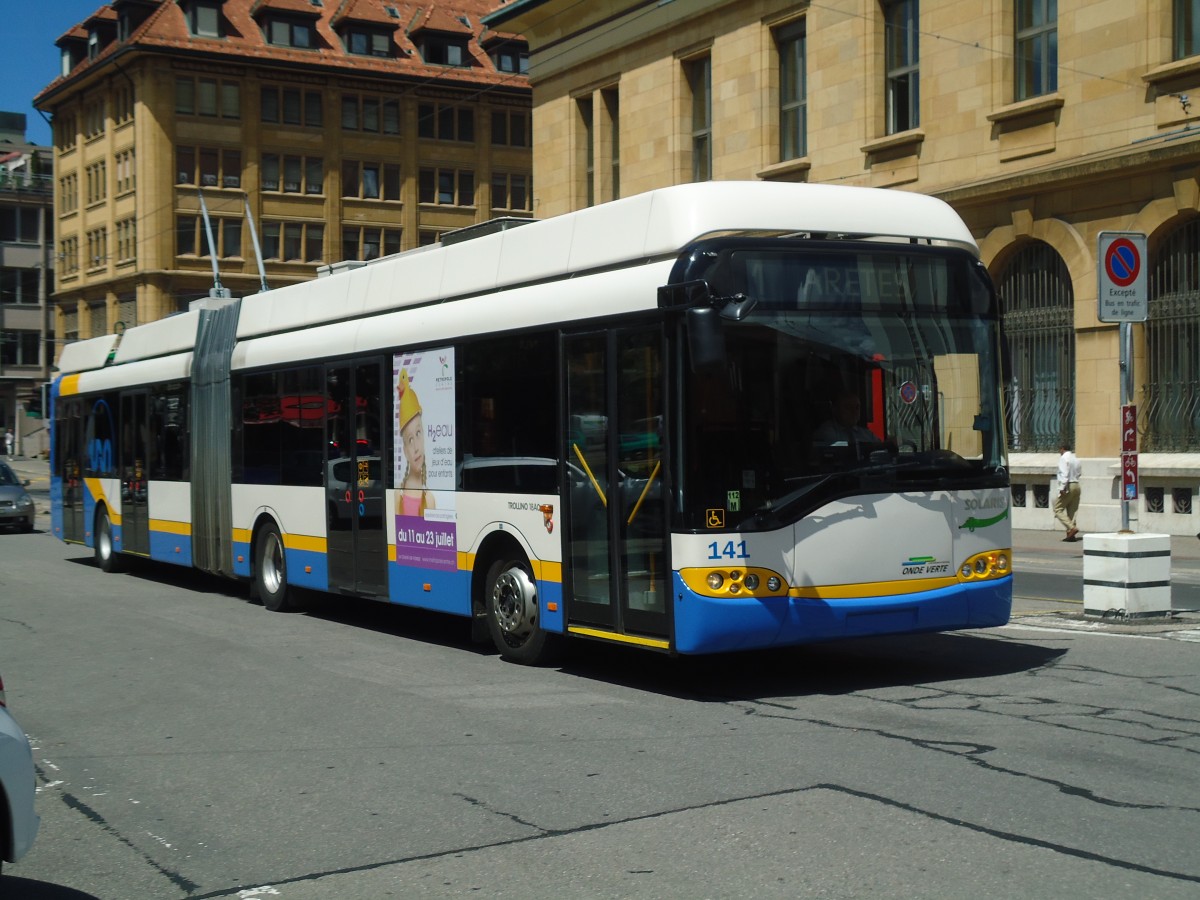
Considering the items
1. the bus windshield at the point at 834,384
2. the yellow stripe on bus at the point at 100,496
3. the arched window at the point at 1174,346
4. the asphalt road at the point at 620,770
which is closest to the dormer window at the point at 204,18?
the yellow stripe on bus at the point at 100,496

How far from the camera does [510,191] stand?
76.4 meters

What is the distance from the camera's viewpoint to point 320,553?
1445 centimetres

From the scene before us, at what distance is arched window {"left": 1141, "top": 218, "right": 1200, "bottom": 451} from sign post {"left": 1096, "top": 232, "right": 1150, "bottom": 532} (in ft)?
36.5

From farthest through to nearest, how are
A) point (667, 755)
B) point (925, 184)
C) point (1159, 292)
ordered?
1. point (925, 184)
2. point (1159, 292)
3. point (667, 755)

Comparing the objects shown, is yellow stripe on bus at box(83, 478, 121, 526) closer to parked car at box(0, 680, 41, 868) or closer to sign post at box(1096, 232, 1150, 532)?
sign post at box(1096, 232, 1150, 532)

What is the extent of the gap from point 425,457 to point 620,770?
17.7ft

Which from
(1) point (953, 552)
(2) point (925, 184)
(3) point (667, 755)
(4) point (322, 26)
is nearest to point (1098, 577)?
(1) point (953, 552)

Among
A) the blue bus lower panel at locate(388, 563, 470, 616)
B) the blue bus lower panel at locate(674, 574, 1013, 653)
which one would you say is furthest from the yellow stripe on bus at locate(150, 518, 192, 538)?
the blue bus lower panel at locate(674, 574, 1013, 653)

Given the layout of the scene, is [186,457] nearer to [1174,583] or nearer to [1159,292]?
[1174,583]

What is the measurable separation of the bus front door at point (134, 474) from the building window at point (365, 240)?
172ft

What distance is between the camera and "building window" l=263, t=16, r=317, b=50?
71188 millimetres

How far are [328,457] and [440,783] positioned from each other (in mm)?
7273

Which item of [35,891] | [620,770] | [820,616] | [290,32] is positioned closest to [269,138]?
[290,32]

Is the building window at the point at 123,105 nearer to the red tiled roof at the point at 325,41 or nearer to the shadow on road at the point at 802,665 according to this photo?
the red tiled roof at the point at 325,41
